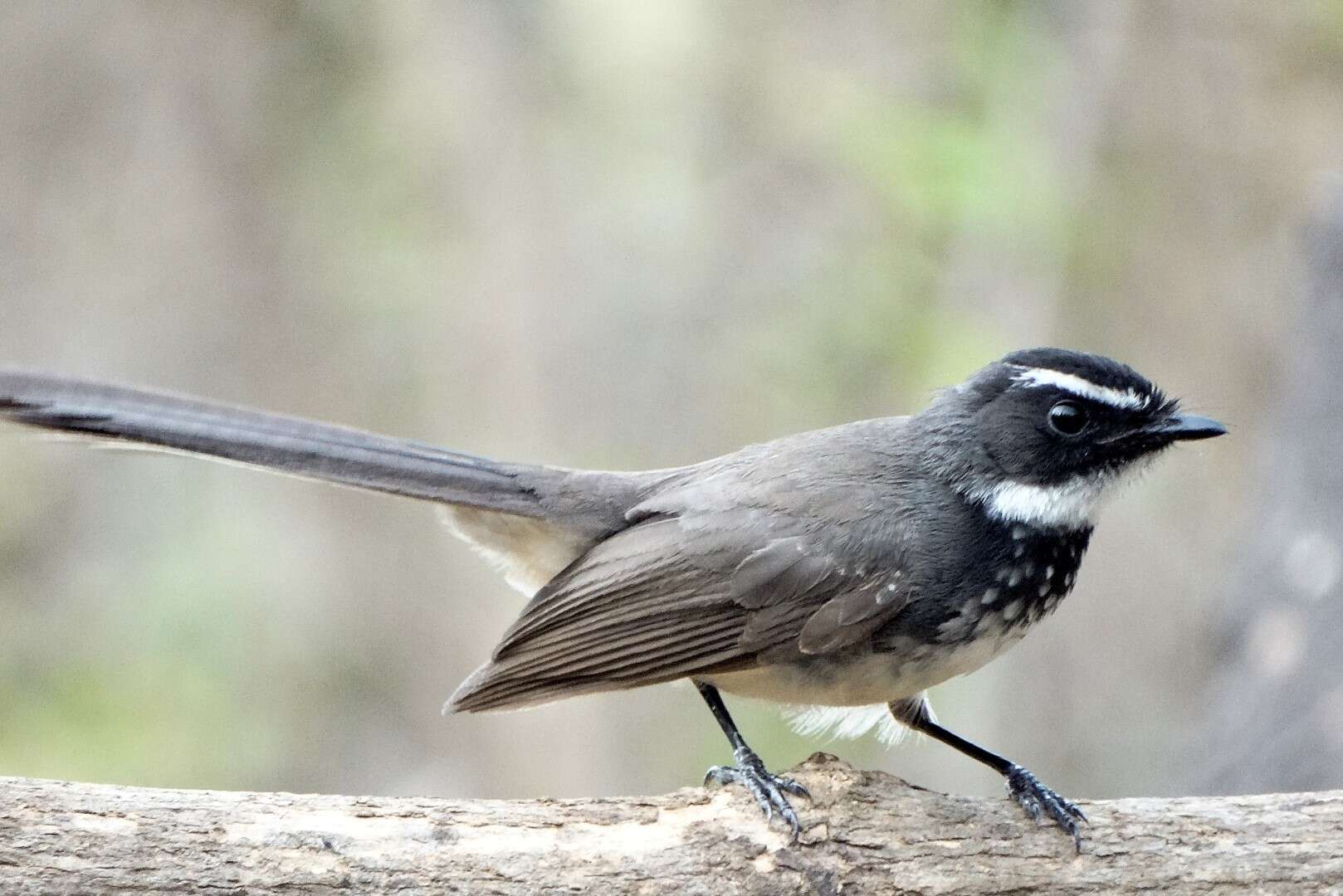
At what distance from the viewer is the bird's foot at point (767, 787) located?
3.81 metres

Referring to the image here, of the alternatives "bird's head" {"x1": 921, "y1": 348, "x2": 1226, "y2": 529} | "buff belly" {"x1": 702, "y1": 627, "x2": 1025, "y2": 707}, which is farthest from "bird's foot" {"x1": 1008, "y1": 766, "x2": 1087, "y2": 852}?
"bird's head" {"x1": 921, "y1": 348, "x2": 1226, "y2": 529}

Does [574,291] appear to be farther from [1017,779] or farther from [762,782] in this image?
[762,782]

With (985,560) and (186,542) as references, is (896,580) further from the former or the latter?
(186,542)

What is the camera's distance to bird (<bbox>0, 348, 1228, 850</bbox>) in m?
4.22

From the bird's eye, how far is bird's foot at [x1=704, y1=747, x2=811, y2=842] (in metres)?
1.42

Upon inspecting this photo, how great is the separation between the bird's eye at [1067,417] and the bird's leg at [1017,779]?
1.05m

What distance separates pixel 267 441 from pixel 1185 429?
289 centimetres

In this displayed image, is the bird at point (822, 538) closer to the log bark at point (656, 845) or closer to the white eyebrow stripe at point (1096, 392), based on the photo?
the white eyebrow stripe at point (1096, 392)

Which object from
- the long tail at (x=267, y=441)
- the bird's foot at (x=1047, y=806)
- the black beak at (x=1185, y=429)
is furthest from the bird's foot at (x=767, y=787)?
the black beak at (x=1185, y=429)

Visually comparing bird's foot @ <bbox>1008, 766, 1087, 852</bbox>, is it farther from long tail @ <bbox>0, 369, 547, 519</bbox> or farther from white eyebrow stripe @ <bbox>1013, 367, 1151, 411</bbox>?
long tail @ <bbox>0, 369, 547, 519</bbox>

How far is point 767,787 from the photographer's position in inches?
152

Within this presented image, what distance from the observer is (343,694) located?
426 inches

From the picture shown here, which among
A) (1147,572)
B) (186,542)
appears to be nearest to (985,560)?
(1147,572)

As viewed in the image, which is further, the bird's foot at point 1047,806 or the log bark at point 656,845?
the bird's foot at point 1047,806
